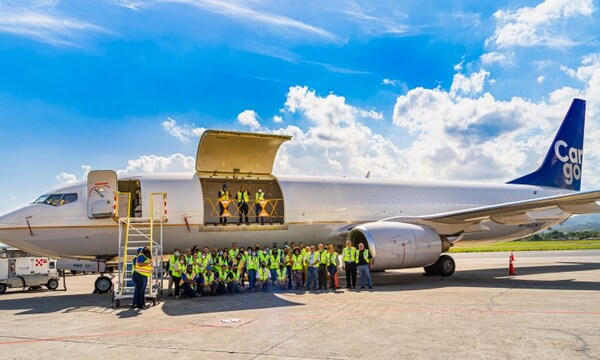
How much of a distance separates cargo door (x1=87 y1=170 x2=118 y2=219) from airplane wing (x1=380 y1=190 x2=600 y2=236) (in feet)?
31.1

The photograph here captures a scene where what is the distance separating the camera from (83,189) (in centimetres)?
1402

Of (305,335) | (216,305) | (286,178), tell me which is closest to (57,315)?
(216,305)

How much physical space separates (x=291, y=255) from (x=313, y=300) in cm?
306

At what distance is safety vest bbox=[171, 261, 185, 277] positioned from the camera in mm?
12812

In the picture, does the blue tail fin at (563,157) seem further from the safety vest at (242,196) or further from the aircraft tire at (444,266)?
the safety vest at (242,196)

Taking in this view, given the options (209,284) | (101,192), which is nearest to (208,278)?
(209,284)

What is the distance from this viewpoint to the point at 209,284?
13.2 m

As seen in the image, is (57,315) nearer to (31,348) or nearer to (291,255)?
(31,348)

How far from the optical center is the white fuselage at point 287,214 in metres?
13.4

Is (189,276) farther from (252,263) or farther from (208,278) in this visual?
(252,263)

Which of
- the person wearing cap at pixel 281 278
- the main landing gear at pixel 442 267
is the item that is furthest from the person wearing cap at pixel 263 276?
the main landing gear at pixel 442 267

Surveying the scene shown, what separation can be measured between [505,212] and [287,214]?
7303mm

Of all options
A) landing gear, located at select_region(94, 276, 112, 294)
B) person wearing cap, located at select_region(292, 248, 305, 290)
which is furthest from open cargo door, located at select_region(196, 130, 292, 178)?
landing gear, located at select_region(94, 276, 112, 294)

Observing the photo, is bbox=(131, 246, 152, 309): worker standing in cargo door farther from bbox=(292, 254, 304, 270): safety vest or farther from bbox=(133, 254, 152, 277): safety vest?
bbox=(292, 254, 304, 270): safety vest
